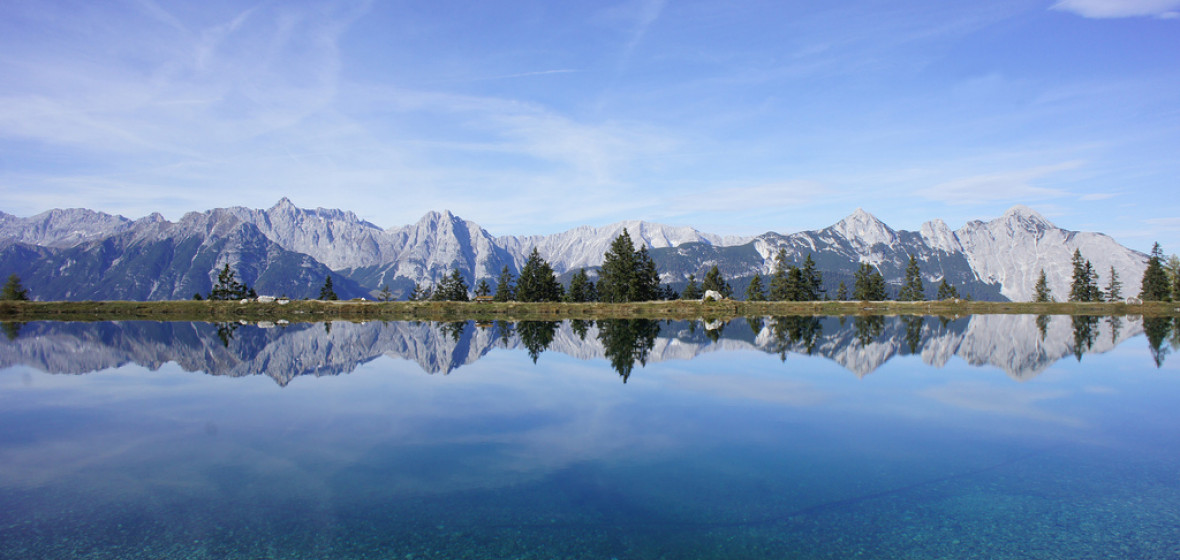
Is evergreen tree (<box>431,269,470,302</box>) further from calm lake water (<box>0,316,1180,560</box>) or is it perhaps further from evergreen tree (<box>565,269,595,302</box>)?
calm lake water (<box>0,316,1180,560</box>)

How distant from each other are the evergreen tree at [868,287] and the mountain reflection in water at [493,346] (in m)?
74.7

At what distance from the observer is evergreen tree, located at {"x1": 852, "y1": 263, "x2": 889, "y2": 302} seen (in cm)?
13862

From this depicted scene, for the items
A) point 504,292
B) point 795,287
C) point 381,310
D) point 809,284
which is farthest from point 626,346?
point 809,284

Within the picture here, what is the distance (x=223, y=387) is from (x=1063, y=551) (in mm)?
29489

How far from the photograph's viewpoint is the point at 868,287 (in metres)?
139

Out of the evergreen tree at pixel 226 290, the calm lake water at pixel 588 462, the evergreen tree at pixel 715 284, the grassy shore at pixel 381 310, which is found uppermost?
the evergreen tree at pixel 715 284

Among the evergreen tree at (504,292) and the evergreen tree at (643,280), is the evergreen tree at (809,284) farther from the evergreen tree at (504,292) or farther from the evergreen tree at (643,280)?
the evergreen tree at (504,292)

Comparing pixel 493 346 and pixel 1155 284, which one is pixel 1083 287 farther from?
pixel 493 346

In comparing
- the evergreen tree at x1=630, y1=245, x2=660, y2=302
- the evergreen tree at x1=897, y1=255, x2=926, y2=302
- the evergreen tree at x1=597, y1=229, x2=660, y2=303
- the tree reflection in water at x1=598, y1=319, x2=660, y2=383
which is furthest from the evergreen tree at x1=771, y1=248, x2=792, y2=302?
the tree reflection in water at x1=598, y1=319, x2=660, y2=383

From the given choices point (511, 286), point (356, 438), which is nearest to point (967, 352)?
point (356, 438)

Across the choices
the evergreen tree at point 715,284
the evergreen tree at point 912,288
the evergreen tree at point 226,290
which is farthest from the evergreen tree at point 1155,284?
the evergreen tree at point 226,290

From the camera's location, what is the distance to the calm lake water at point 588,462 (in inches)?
428

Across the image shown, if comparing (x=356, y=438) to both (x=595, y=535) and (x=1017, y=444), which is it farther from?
(x=1017, y=444)

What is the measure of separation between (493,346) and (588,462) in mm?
31526
